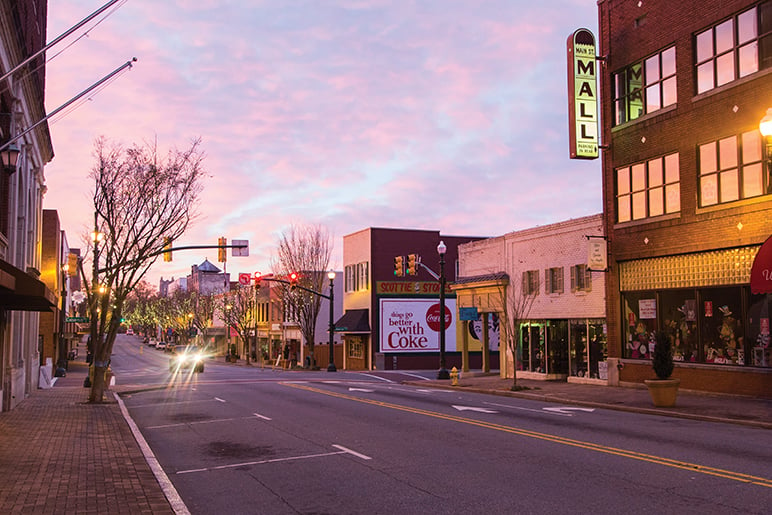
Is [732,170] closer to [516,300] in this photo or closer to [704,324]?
[704,324]

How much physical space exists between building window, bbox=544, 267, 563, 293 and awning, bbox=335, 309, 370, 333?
23.7 m

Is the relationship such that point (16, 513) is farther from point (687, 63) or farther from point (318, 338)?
point (318, 338)

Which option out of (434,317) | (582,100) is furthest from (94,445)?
(434,317)

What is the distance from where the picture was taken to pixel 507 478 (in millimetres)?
10172

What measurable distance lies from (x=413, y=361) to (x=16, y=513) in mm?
45789

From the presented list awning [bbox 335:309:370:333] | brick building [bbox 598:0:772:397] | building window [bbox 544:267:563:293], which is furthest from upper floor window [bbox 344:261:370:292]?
brick building [bbox 598:0:772:397]

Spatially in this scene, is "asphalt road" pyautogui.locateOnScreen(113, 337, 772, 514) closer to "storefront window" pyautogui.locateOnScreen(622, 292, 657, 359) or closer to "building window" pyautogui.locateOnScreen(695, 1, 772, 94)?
"storefront window" pyautogui.locateOnScreen(622, 292, 657, 359)

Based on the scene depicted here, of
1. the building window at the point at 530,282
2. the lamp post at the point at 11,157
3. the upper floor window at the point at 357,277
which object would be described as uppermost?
the lamp post at the point at 11,157

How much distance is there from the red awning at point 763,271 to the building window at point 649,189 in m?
5.82

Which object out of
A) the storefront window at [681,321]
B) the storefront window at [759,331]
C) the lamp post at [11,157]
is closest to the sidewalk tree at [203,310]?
the storefront window at [681,321]

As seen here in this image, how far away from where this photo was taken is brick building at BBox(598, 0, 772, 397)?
853 inches

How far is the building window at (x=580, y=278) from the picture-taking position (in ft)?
95.9

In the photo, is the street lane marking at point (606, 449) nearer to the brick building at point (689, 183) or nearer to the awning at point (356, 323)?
the brick building at point (689, 183)

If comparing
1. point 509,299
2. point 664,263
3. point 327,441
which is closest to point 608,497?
point 327,441
